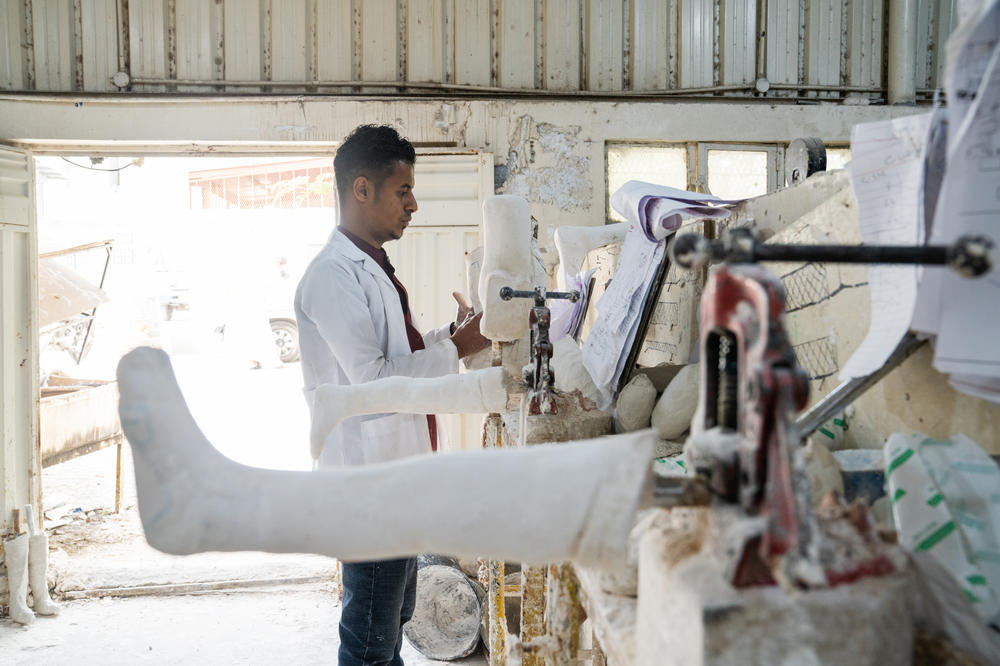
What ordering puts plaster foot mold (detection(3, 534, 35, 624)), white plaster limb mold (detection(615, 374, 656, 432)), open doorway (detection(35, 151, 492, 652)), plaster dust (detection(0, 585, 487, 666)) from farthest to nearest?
open doorway (detection(35, 151, 492, 652)) → plaster foot mold (detection(3, 534, 35, 624)) → plaster dust (detection(0, 585, 487, 666)) → white plaster limb mold (detection(615, 374, 656, 432))

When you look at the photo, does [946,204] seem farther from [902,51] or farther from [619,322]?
[902,51]

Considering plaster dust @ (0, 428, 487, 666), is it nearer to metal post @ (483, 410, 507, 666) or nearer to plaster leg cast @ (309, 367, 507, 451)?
metal post @ (483, 410, 507, 666)

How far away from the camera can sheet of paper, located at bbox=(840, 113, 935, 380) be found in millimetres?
892

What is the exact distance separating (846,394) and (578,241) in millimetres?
1837

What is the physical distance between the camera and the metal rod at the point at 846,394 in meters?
0.96

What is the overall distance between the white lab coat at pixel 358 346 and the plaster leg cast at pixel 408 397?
0.29 metres

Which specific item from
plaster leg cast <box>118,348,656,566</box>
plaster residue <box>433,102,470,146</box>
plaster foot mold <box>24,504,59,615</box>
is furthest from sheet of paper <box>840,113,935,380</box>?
plaster foot mold <box>24,504,59,615</box>

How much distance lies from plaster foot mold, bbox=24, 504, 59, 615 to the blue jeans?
97.7 inches

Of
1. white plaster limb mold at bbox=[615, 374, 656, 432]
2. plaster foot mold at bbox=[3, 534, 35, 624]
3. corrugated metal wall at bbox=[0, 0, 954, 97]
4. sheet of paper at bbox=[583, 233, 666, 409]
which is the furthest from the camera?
corrugated metal wall at bbox=[0, 0, 954, 97]

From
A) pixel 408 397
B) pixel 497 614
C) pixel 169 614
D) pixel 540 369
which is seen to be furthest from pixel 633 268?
pixel 169 614

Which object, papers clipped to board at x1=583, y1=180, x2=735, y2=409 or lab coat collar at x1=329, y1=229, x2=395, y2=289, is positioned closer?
papers clipped to board at x1=583, y1=180, x2=735, y2=409

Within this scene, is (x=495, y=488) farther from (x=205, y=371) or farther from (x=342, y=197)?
(x=205, y=371)

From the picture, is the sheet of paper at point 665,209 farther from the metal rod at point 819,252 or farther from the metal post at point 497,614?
the metal rod at point 819,252

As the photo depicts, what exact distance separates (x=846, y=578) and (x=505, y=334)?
51.8 inches
